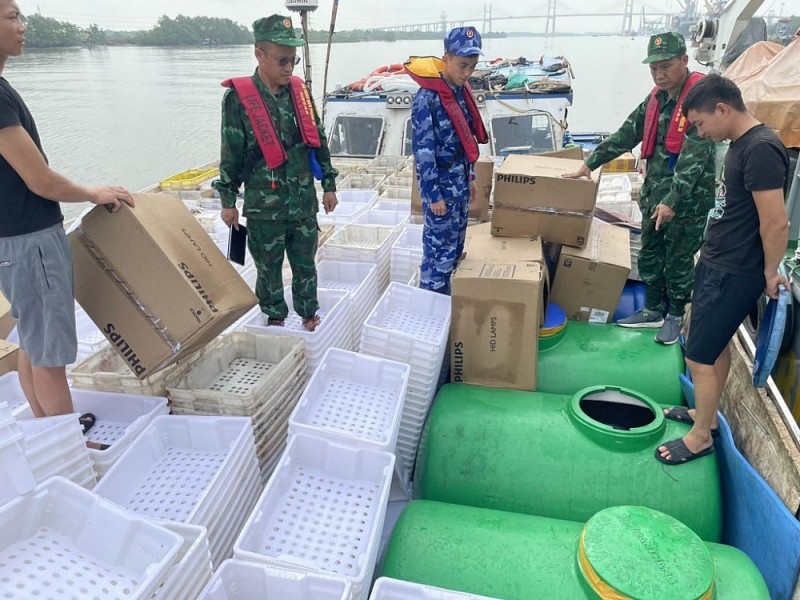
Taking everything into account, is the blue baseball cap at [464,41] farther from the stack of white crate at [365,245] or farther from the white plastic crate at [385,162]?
the white plastic crate at [385,162]

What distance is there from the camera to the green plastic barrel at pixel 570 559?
1.69 metres

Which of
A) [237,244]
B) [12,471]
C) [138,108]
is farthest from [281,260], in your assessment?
[138,108]

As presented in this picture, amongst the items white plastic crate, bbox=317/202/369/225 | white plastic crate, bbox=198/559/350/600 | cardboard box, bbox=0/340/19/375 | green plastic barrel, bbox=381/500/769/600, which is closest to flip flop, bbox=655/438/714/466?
green plastic barrel, bbox=381/500/769/600

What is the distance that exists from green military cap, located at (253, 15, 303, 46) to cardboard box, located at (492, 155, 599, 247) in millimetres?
1493

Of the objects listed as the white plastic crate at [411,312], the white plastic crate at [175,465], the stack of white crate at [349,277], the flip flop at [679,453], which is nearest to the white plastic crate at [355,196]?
the stack of white crate at [349,277]

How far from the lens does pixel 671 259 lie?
10.2 feet

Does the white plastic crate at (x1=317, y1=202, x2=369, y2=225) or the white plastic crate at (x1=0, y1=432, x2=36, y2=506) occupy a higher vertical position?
the white plastic crate at (x1=0, y1=432, x2=36, y2=506)

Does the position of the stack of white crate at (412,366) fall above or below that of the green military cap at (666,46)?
below

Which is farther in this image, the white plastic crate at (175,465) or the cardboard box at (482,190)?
the cardboard box at (482,190)

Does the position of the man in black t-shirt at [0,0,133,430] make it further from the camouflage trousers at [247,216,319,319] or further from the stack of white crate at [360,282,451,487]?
the stack of white crate at [360,282,451,487]

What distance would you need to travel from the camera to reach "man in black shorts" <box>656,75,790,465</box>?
1956 millimetres

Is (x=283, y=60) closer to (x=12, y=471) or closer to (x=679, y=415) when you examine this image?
(x=12, y=471)

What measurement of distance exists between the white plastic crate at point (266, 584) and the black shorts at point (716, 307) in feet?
5.66

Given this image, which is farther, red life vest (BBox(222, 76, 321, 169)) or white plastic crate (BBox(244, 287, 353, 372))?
white plastic crate (BBox(244, 287, 353, 372))
